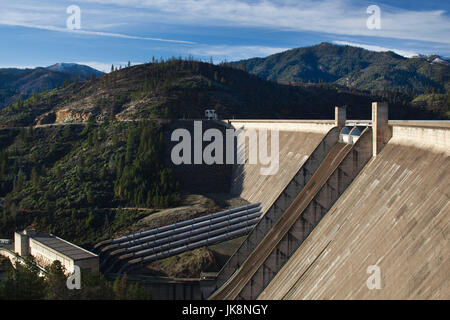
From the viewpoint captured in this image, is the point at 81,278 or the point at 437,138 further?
the point at 81,278

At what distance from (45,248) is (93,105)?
54308mm

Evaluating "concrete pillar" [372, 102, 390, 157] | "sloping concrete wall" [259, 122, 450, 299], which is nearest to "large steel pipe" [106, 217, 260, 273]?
"sloping concrete wall" [259, 122, 450, 299]

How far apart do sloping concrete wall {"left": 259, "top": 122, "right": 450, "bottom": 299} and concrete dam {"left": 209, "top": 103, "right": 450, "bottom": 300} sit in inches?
1.9

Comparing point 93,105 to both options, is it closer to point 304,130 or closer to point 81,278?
point 304,130

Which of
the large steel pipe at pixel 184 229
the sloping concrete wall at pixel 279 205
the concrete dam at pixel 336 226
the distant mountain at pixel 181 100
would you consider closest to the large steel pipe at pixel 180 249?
the concrete dam at pixel 336 226

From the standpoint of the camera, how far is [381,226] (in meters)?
18.8

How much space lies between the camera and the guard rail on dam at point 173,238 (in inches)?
1603

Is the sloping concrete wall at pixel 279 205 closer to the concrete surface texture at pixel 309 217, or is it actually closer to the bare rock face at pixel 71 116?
the concrete surface texture at pixel 309 217

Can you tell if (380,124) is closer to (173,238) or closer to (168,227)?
(173,238)

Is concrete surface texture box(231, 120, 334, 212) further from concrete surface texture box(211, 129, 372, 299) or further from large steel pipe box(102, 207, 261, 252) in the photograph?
concrete surface texture box(211, 129, 372, 299)

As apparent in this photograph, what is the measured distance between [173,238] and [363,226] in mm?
25989

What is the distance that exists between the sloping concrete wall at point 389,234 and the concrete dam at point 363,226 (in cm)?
5
